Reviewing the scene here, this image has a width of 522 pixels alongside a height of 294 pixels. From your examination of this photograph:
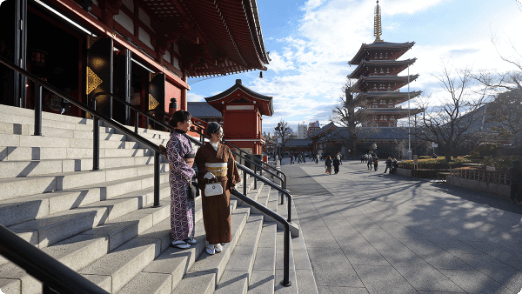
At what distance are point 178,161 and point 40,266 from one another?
1651mm

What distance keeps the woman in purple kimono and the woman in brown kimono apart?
6.8 inches

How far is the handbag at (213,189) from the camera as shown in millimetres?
2535

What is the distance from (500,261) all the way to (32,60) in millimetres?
10985

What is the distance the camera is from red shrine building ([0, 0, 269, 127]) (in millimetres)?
4148

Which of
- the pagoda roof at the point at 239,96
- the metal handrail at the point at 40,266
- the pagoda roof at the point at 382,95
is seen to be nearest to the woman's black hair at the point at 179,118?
the metal handrail at the point at 40,266

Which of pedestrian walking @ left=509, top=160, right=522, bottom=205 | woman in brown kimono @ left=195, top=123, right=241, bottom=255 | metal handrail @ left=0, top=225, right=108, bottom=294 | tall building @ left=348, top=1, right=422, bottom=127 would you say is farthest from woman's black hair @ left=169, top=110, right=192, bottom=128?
tall building @ left=348, top=1, right=422, bottom=127

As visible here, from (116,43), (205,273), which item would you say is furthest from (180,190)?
(116,43)

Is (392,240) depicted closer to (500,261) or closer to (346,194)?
(500,261)

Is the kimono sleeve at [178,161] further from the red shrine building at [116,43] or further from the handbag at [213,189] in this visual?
the red shrine building at [116,43]

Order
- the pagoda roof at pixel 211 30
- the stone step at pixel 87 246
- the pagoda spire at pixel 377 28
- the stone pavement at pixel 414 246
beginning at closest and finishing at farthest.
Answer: the stone step at pixel 87 246
the stone pavement at pixel 414 246
the pagoda roof at pixel 211 30
the pagoda spire at pixel 377 28

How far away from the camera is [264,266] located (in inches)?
116

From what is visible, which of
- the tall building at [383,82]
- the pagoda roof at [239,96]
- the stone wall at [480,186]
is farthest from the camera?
the tall building at [383,82]

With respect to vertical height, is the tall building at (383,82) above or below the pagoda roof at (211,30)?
above

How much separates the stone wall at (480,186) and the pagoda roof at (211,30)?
950 centimetres
